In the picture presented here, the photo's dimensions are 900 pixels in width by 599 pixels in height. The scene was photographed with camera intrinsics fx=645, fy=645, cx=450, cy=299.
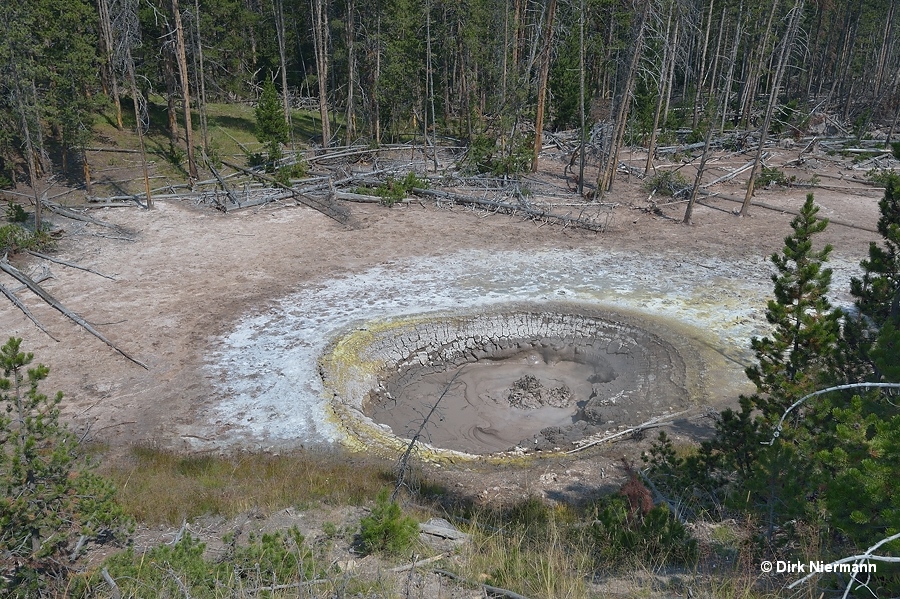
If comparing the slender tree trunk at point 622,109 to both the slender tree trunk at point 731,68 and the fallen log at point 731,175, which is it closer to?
the fallen log at point 731,175

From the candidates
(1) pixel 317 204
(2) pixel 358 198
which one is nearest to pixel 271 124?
(1) pixel 317 204

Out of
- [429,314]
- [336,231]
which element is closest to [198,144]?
[336,231]

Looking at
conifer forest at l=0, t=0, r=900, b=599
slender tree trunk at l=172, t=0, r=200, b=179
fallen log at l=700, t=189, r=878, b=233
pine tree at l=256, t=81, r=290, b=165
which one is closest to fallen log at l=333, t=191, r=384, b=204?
conifer forest at l=0, t=0, r=900, b=599

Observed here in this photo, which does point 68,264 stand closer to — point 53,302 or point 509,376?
point 53,302

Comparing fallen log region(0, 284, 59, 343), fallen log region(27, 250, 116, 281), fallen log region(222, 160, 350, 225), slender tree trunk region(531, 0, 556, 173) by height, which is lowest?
fallen log region(0, 284, 59, 343)

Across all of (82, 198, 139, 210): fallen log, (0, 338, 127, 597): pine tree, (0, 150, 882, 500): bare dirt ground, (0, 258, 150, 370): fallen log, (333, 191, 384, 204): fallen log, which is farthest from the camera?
(333, 191, 384, 204): fallen log

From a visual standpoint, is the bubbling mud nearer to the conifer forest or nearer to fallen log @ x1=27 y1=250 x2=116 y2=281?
the conifer forest

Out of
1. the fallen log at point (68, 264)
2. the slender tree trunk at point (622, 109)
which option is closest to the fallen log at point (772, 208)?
the slender tree trunk at point (622, 109)
